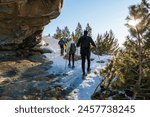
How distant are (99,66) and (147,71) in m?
7.51

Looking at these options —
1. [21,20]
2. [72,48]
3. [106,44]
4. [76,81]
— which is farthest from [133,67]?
[106,44]

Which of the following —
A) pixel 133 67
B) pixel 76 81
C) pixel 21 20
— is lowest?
pixel 76 81

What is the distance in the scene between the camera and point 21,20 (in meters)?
23.9

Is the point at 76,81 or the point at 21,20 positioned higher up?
the point at 21,20

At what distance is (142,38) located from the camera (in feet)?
41.5

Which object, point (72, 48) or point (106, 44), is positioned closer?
point (72, 48)

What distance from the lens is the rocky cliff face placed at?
2320 cm

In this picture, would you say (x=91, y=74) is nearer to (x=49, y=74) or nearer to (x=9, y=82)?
(x=49, y=74)

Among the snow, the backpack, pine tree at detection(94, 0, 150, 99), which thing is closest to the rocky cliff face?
the snow

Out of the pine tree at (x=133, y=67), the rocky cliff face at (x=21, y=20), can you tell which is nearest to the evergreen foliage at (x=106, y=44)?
the rocky cliff face at (x=21, y=20)

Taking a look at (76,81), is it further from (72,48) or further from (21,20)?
(21,20)

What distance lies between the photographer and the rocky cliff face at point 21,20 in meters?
23.2

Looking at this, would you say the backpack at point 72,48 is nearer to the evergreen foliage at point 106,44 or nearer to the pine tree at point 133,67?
the pine tree at point 133,67

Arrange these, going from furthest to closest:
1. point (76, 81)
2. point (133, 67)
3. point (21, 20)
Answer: point (21, 20) → point (76, 81) → point (133, 67)
